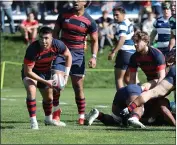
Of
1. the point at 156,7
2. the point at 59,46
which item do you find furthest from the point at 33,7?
the point at 59,46

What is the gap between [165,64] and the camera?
41.1 ft

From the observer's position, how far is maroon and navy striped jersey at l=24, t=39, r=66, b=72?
11375 mm

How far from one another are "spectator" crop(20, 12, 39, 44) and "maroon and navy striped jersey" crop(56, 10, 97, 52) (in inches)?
573

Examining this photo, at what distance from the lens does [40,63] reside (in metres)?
11.7

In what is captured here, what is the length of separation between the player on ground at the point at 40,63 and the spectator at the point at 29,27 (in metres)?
15.6

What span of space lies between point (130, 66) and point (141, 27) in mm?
15381

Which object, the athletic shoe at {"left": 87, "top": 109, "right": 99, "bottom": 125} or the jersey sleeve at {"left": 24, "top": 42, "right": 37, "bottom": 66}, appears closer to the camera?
the jersey sleeve at {"left": 24, "top": 42, "right": 37, "bottom": 66}

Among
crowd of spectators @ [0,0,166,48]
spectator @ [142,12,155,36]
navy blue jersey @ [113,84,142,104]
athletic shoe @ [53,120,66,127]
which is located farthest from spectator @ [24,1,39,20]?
navy blue jersey @ [113,84,142,104]

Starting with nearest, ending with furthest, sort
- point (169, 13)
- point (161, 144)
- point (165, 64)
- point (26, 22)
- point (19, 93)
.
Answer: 1. point (161, 144)
2. point (165, 64)
3. point (169, 13)
4. point (19, 93)
5. point (26, 22)

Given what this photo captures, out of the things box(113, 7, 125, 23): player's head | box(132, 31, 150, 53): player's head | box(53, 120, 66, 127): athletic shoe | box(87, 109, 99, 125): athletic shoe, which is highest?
box(132, 31, 150, 53): player's head

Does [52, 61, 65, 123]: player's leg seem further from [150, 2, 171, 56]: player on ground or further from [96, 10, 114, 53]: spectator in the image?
[96, 10, 114, 53]: spectator

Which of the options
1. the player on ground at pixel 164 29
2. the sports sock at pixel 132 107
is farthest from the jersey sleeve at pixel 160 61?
the player on ground at pixel 164 29

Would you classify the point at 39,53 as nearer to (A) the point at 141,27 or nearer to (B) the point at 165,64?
(B) the point at 165,64

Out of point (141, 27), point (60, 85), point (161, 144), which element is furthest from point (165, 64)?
point (141, 27)
